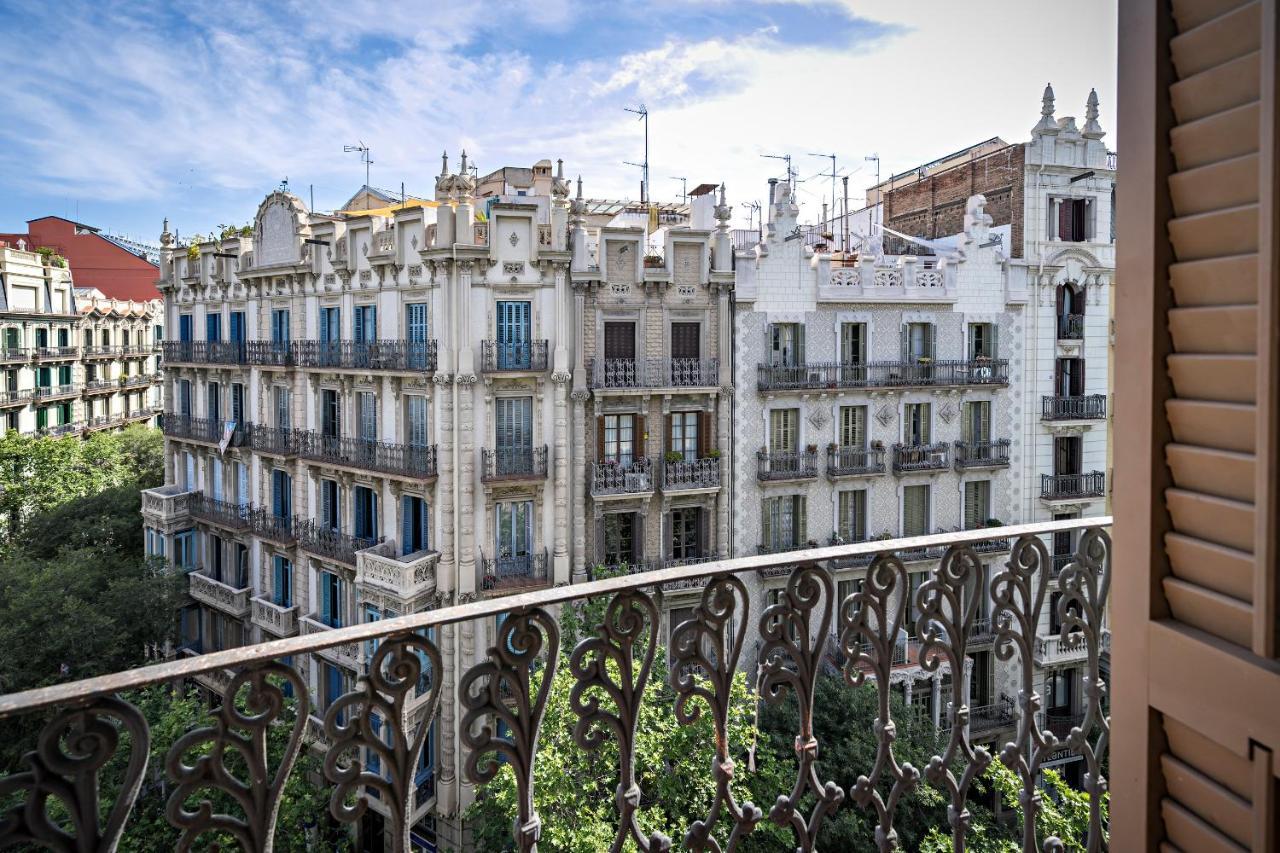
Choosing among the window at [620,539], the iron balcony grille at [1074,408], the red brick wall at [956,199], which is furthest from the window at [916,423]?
the window at [620,539]

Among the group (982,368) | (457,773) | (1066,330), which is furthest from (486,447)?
(1066,330)

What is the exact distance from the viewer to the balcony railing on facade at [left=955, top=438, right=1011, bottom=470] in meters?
20.2

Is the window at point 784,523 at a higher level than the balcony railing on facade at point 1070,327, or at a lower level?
lower

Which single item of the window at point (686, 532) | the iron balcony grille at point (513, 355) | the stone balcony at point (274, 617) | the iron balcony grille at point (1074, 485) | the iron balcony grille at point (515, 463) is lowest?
the stone balcony at point (274, 617)

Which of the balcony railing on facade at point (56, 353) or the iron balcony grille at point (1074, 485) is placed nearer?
the iron balcony grille at point (1074, 485)

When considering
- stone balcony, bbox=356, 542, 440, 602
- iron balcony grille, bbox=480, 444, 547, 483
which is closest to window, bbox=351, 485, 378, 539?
stone balcony, bbox=356, 542, 440, 602

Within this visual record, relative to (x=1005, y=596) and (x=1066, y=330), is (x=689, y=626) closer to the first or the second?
(x=1005, y=596)

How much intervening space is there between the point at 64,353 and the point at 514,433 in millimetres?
30380

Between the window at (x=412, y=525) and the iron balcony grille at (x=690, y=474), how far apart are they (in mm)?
5592

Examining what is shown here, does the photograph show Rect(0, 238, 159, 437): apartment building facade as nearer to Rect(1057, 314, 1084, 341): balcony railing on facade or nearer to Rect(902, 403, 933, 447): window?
Rect(902, 403, 933, 447): window

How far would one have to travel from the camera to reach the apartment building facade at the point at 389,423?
1694 centimetres

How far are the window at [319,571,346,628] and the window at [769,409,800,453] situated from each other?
36.9ft

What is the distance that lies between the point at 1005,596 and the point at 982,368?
60.8 feet

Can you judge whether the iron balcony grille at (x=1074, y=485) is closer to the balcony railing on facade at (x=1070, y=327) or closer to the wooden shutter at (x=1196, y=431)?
the balcony railing on facade at (x=1070, y=327)
